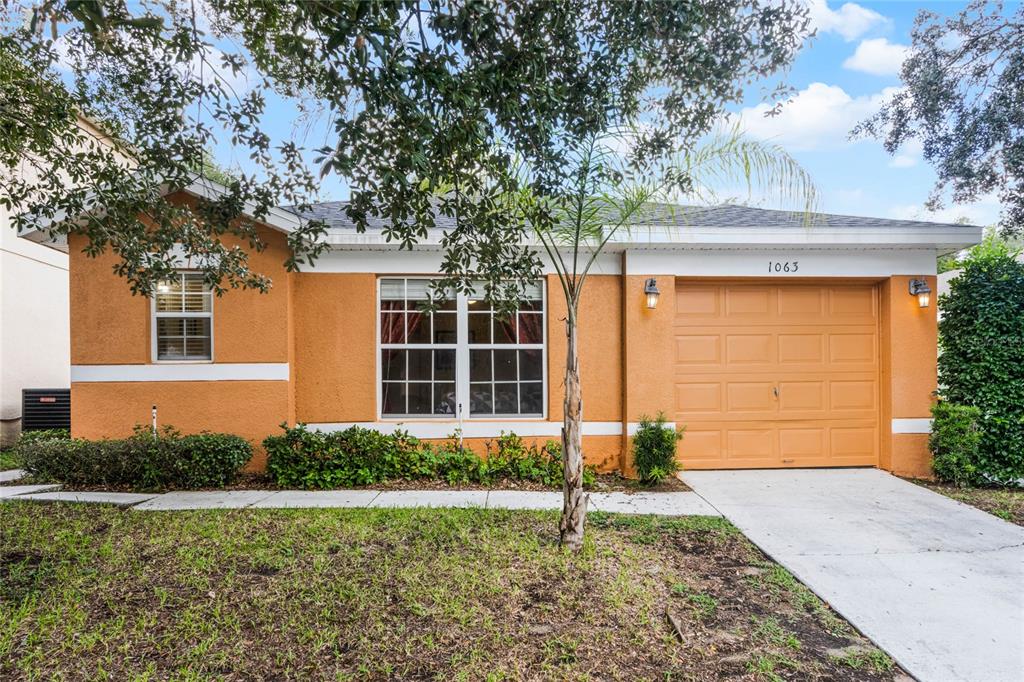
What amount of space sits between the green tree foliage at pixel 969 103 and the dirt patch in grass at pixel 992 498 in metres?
4.13

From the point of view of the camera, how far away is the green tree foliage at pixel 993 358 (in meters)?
6.35

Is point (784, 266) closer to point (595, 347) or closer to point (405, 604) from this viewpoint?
point (595, 347)

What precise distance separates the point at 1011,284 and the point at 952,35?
12.7 feet

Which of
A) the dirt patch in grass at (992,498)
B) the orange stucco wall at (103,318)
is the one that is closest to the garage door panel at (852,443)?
the dirt patch in grass at (992,498)

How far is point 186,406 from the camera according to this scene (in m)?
6.86

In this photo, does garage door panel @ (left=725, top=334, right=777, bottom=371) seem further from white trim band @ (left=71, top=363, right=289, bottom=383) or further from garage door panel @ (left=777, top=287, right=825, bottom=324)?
white trim band @ (left=71, top=363, right=289, bottom=383)

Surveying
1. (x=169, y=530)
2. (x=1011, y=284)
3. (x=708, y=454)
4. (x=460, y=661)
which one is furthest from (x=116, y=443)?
(x=1011, y=284)

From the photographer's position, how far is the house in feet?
22.4

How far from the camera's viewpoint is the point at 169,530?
4.88 meters

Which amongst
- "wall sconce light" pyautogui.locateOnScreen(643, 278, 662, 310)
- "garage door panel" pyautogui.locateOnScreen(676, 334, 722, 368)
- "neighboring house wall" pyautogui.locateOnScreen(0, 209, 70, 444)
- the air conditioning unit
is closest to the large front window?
"wall sconce light" pyautogui.locateOnScreen(643, 278, 662, 310)

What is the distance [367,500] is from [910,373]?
750cm

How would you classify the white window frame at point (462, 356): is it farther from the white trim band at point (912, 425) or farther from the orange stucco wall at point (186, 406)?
the white trim band at point (912, 425)

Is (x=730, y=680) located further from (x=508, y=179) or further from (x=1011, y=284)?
(x=1011, y=284)

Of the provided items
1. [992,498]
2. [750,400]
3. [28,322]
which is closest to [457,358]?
[750,400]
